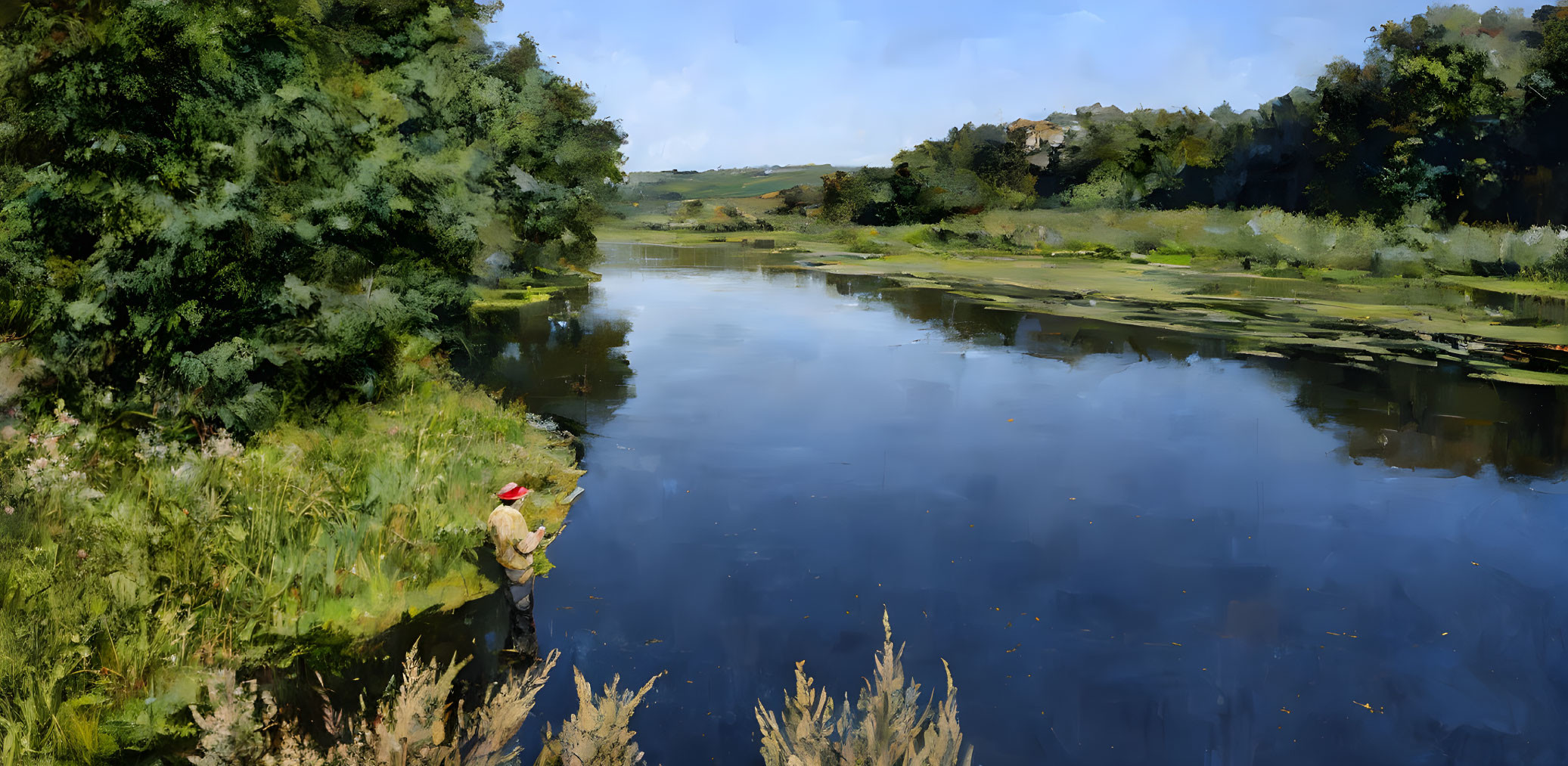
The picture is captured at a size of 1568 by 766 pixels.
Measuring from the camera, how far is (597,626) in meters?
8.00

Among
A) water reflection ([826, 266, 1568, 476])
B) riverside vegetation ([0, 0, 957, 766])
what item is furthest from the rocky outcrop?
riverside vegetation ([0, 0, 957, 766])

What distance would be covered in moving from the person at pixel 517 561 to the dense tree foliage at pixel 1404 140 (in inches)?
1561

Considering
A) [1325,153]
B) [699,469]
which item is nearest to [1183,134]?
[1325,153]

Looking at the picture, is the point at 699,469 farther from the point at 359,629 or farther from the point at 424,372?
the point at 359,629

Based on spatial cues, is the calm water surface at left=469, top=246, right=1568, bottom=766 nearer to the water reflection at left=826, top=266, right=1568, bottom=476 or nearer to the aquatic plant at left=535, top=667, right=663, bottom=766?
the water reflection at left=826, top=266, right=1568, bottom=476

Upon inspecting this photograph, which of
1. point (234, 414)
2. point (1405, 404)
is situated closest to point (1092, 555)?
point (234, 414)

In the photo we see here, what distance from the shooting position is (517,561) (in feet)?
23.6

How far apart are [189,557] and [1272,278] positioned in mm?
37229

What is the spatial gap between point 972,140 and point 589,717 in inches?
2845

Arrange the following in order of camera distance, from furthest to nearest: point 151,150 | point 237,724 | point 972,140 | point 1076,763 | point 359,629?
1. point 972,140
2. point 151,150
3. point 359,629
4. point 1076,763
5. point 237,724

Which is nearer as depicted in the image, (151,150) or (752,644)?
(752,644)

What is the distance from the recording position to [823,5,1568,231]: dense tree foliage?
35.8m

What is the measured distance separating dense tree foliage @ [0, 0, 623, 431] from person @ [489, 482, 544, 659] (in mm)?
3572

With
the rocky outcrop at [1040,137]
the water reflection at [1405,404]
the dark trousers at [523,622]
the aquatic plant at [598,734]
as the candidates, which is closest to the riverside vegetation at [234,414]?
the aquatic plant at [598,734]
